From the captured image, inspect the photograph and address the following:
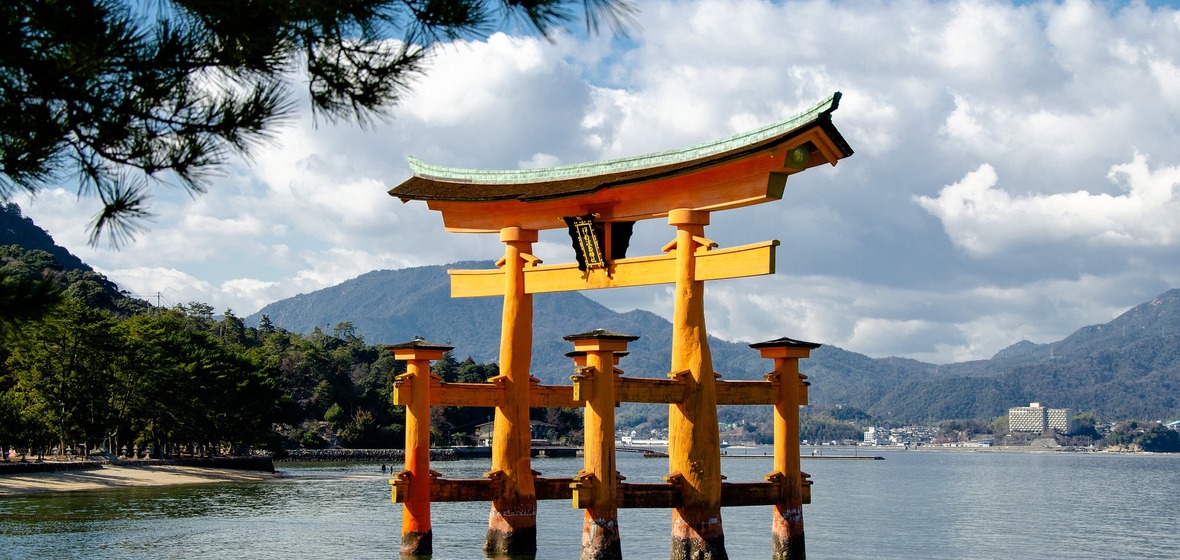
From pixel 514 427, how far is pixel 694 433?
3379mm

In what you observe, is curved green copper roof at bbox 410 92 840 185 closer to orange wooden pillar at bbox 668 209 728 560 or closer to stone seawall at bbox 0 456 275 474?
orange wooden pillar at bbox 668 209 728 560

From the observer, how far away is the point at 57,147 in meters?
7.30

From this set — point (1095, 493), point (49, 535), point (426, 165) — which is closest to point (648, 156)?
point (426, 165)

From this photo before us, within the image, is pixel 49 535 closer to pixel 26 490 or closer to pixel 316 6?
pixel 26 490

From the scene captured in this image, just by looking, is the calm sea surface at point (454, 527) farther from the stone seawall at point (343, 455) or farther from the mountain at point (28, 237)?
the mountain at point (28, 237)

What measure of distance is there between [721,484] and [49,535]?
1533 centimetres

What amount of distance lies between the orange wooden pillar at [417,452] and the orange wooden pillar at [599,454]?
290cm

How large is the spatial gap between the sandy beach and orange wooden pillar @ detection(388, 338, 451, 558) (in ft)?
73.5

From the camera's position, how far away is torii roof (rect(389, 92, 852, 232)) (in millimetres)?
17078

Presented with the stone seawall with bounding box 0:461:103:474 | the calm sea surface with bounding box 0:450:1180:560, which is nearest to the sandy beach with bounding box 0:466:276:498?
the stone seawall with bounding box 0:461:103:474

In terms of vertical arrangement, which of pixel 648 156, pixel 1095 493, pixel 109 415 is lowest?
pixel 1095 493

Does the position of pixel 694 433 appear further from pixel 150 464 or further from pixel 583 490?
pixel 150 464

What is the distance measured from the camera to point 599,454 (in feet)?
56.3

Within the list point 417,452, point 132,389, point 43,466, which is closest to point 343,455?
point 132,389
